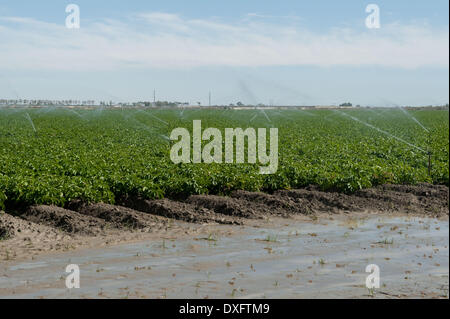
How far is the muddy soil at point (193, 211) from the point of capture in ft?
33.3

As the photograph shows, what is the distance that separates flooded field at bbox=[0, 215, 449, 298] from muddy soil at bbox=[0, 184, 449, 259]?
2.76 feet

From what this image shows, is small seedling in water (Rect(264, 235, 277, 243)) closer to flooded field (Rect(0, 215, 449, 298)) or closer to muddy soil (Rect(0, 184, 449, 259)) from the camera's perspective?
flooded field (Rect(0, 215, 449, 298))

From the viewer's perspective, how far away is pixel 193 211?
464 inches

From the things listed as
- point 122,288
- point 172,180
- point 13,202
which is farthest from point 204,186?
point 122,288

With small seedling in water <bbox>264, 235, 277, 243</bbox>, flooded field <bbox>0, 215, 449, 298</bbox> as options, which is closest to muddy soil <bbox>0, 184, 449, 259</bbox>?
flooded field <bbox>0, 215, 449, 298</bbox>

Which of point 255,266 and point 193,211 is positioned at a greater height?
point 193,211

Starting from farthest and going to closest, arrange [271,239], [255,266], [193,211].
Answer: [193,211]
[271,239]
[255,266]

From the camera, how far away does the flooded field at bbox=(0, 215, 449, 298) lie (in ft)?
23.1

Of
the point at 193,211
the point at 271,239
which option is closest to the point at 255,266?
the point at 271,239

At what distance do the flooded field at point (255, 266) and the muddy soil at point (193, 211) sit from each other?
2.76 ft

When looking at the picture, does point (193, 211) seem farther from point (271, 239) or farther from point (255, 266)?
point (255, 266)

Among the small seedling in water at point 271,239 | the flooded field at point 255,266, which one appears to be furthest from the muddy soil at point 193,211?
the small seedling in water at point 271,239

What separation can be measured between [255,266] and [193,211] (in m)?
3.76
